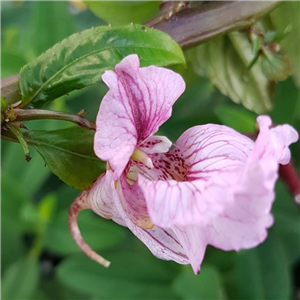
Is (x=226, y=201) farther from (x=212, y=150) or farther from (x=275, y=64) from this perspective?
(x=275, y=64)

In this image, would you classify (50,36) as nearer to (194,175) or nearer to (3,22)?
(3,22)

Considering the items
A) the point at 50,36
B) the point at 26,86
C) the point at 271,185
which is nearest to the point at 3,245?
the point at 50,36

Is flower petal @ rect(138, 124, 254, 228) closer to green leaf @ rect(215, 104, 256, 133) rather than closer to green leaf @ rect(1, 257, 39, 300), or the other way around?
green leaf @ rect(215, 104, 256, 133)

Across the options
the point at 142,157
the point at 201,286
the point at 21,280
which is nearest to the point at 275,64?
the point at 142,157

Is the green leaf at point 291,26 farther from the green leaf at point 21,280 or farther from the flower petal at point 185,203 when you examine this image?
the green leaf at point 21,280

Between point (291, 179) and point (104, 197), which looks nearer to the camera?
point (104, 197)

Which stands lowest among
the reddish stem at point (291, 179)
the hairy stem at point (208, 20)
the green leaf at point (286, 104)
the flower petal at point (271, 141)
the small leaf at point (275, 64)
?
the reddish stem at point (291, 179)

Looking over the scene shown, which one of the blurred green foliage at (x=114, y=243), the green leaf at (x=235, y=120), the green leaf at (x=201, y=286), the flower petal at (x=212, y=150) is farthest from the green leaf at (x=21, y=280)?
the flower petal at (x=212, y=150)
